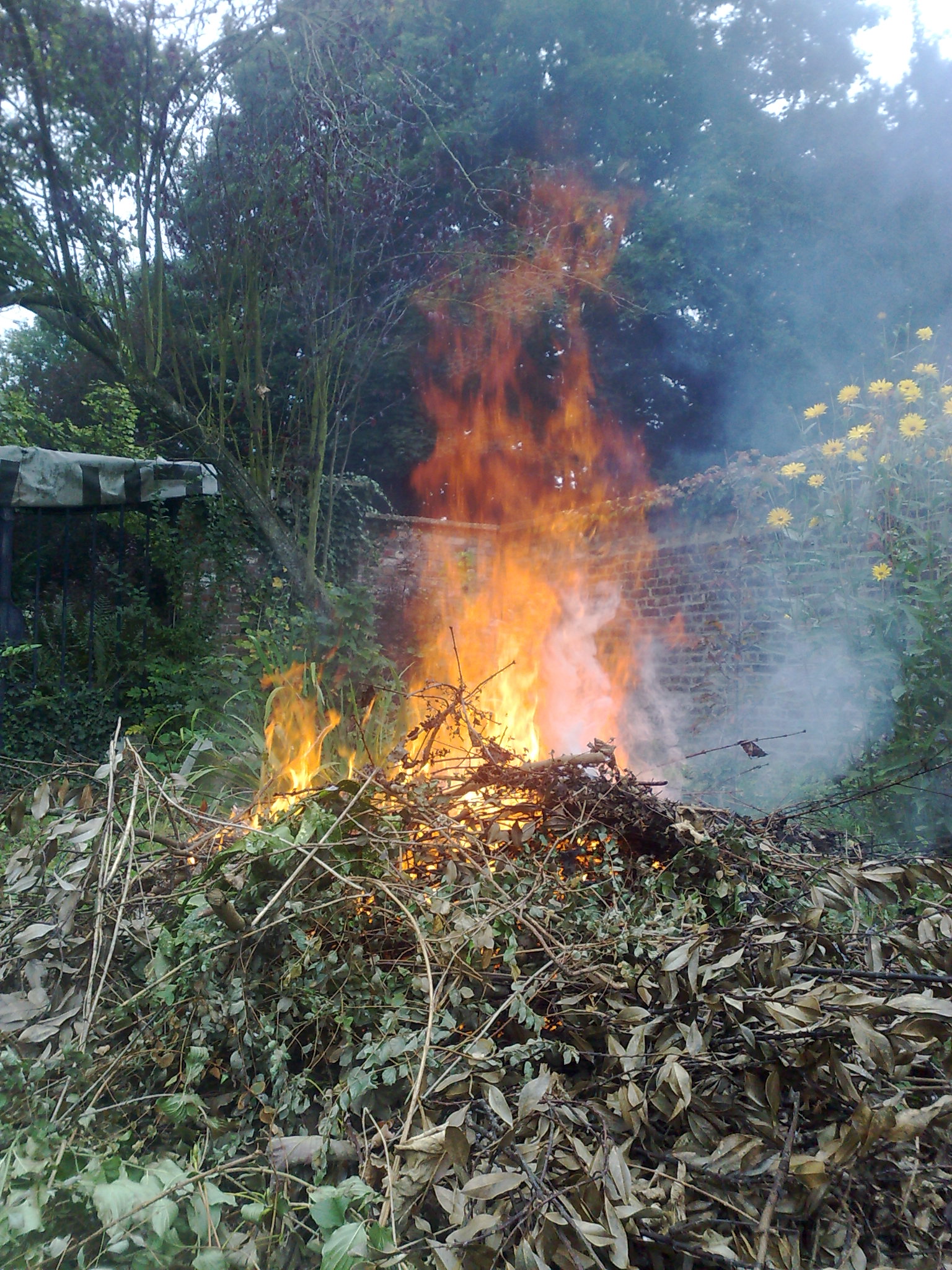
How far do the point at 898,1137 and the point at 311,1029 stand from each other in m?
1.36

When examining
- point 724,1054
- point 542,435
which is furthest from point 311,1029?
point 542,435

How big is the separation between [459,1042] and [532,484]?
12096 millimetres

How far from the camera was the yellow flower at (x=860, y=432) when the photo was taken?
5.37 meters

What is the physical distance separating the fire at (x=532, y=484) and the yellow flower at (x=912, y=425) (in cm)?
334

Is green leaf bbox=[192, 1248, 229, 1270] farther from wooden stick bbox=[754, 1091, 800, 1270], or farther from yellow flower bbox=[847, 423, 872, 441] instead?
yellow flower bbox=[847, 423, 872, 441]

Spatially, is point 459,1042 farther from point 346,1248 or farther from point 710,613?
point 710,613

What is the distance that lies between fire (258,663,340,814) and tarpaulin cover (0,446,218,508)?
331 centimetres

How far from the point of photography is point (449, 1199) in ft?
4.73

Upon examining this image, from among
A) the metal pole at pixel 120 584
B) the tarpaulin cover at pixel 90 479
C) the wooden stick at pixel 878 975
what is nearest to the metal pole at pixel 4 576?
the tarpaulin cover at pixel 90 479

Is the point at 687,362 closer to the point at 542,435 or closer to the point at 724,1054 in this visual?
the point at 542,435

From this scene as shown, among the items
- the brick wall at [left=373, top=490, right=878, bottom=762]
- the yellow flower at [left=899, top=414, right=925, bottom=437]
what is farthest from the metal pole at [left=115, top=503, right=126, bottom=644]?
the yellow flower at [left=899, top=414, right=925, bottom=437]

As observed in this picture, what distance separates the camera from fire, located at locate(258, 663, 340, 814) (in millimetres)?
3271

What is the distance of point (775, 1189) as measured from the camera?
1397 millimetres

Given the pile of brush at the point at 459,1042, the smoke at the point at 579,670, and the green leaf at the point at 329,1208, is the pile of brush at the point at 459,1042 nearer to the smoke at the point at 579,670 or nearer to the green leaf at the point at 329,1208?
the green leaf at the point at 329,1208
